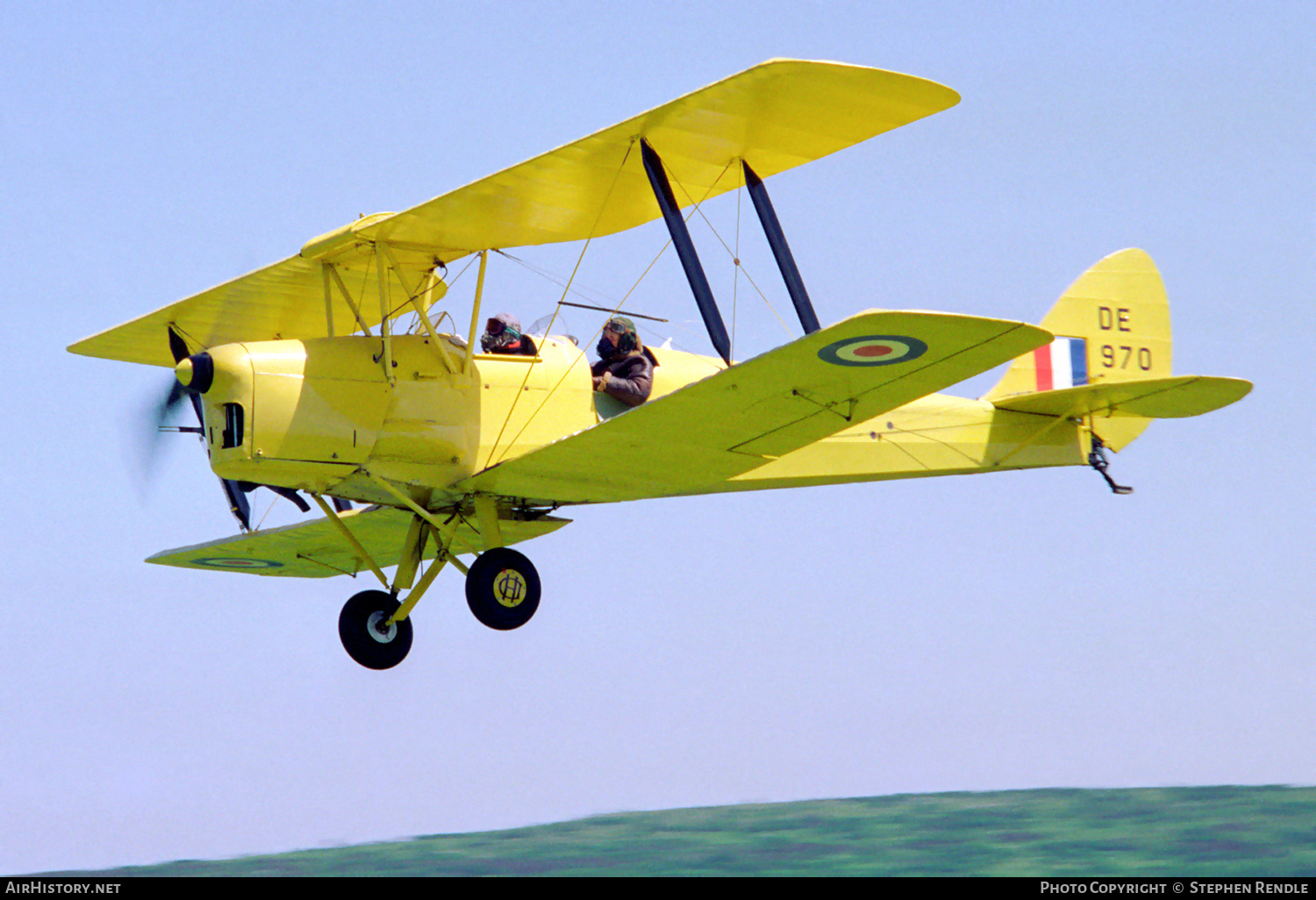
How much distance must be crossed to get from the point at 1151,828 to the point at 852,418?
11.9ft

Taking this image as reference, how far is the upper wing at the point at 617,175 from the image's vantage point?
28.8 ft

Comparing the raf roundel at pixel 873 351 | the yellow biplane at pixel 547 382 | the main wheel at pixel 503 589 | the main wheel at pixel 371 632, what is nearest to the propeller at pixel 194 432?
the yellow biplane at pixel 547 382

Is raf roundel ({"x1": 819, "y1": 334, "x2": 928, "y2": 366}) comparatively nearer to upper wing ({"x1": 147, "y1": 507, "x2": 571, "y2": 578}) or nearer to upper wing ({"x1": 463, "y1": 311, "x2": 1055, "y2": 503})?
upper wing ({"x1": 463, "y1": 311, "x2": 1055, "y2": 503})

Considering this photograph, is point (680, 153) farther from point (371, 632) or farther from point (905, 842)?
point (905, 842)

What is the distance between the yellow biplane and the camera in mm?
8734

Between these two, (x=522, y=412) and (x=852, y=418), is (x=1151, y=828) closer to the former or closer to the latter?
(x=852, y=418)

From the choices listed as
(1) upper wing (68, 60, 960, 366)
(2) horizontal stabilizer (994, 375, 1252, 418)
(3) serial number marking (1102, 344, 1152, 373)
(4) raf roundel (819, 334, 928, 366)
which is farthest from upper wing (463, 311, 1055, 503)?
(3) serial number marking (1102, 344, 1152, 373)

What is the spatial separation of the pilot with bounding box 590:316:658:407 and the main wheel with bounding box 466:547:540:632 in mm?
1365

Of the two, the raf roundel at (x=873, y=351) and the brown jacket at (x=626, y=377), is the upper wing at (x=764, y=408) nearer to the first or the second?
the raf roundel at (x=873, y=351)

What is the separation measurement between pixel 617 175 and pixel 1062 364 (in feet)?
16.1

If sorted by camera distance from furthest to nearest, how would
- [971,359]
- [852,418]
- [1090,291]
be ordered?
1. [1090,291]
2. [852,418]
3. [971,359]

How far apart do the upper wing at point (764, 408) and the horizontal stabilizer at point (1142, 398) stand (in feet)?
7.55

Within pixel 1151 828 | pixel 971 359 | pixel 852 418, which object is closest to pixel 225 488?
pixel 852 418

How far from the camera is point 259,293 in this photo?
1107 centimetres
